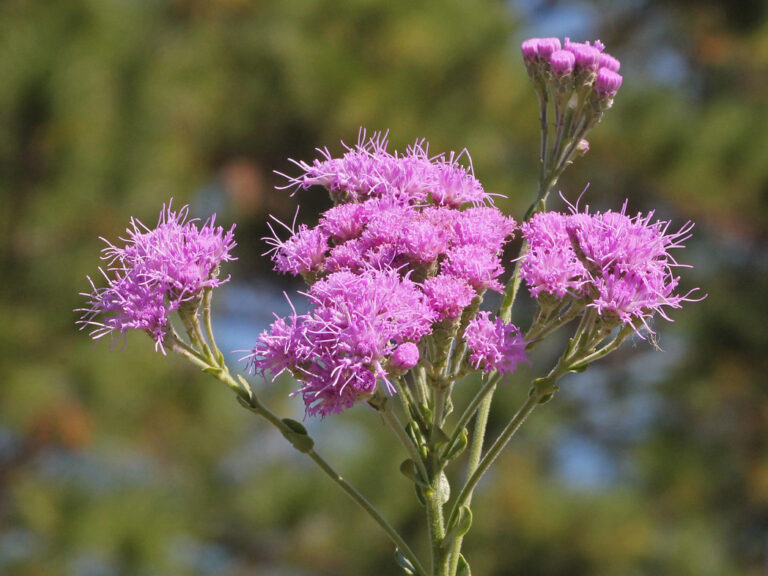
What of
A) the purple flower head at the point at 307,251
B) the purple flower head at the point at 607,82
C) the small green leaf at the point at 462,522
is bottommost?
the small green leaf at the point at 462,522

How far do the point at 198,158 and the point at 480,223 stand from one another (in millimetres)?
11596

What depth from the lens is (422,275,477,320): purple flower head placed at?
88.6 inches

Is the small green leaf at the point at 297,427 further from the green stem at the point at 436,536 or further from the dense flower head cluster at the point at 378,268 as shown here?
the green stem at the point at 436,536

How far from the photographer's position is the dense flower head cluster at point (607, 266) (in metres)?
2.27

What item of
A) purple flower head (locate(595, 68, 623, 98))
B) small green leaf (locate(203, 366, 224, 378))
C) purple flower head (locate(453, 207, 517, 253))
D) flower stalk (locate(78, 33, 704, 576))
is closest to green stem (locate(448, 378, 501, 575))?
flower stalk (locate(78, 33, 704, 576))

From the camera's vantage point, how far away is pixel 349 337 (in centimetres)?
212

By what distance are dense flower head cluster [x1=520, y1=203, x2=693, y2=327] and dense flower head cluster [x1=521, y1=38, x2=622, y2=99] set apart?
1.98 ft

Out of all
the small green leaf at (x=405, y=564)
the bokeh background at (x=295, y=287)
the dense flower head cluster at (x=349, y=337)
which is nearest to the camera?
the dense flower head cluster at (x=349, y=337)

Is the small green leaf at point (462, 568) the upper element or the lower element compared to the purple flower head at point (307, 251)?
lower

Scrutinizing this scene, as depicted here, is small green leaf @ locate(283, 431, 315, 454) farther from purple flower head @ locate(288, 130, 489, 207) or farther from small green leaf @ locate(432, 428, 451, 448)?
purple flower head @ locate(288, 130, 489, 207)

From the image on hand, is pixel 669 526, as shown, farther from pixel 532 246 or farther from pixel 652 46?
pixel 532 246

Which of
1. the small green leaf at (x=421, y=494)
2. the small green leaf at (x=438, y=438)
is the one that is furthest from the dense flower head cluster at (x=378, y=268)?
the small green leaf at (x=421, y=494)

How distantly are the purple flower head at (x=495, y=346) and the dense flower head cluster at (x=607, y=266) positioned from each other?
12 cm

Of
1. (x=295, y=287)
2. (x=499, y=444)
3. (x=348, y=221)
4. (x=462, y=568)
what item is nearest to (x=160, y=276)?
(x=348, y=221)
